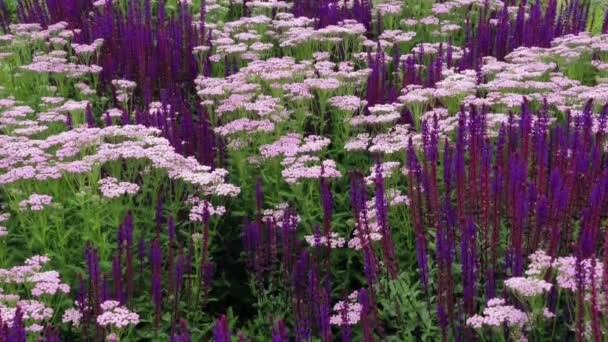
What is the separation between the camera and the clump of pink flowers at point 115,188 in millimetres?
5109

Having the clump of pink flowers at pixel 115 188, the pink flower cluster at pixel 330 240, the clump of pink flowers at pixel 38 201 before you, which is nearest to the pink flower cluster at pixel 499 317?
the pink flower cluster at pixel 330 240

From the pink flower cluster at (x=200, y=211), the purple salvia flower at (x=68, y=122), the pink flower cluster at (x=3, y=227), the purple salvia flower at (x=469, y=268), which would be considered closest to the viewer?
the purple salvia flower at (x=469, y=268)

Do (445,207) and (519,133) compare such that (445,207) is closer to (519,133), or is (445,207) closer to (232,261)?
(519,133)

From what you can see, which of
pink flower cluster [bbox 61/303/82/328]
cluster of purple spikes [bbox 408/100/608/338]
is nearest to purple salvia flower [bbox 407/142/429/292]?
cluster of purple spikes [bbox 408/100/608/338]

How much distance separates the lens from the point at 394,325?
180 inches

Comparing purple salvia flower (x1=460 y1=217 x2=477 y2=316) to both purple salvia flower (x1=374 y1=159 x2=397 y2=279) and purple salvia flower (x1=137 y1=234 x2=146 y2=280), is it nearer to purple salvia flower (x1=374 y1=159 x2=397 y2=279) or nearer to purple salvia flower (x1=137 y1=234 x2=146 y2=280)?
purple salvia flower (x1=374 y1=159 x2=397 y2=279)

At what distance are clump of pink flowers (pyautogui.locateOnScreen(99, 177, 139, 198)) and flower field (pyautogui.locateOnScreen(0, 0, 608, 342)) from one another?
0.06ft

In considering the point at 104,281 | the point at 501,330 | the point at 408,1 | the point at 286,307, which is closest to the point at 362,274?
the point at 286,307

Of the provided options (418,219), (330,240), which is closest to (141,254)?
(330,240)

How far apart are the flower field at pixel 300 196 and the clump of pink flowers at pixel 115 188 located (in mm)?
17

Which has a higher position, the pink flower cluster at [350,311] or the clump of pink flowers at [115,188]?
the clump of pink flowers at [115,188]

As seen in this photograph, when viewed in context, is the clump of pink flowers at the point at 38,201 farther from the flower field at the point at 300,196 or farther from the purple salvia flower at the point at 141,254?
the purple salvia flower at the point at 141,254

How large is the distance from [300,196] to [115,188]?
1390mm

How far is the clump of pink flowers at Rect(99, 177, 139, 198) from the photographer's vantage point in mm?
5109
